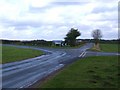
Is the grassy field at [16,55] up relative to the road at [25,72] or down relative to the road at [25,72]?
up

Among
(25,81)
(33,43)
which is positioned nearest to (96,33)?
(33,43)

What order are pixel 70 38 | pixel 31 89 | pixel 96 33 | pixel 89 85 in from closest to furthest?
pixel 31 89 < pixel 89 85 < pixel 70 38 < pixel 96 33

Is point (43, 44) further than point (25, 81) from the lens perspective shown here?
Yes

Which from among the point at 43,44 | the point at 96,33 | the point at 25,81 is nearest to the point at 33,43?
the point at 43,44

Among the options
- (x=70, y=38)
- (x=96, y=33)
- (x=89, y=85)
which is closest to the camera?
(x=89, y=85)

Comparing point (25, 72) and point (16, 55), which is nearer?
point (25, 72)

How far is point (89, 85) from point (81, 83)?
2.74 ft

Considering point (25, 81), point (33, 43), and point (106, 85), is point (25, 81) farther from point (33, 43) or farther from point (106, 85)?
point (33, 43)

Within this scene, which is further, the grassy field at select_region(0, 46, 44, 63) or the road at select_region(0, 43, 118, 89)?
the grassy field at select_region(0, 46, 44, 63)

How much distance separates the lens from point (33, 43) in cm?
11906

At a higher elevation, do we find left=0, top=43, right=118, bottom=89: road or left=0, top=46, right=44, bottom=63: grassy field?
left=0, top=46, right=44, bottom=63: grassy field

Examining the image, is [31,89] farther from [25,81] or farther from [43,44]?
[43,44]

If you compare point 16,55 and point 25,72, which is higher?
point 16,55

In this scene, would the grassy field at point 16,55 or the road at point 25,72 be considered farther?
the grassy field at point 16,55
